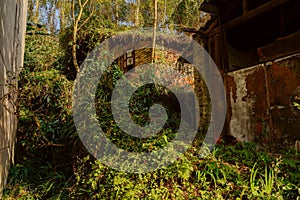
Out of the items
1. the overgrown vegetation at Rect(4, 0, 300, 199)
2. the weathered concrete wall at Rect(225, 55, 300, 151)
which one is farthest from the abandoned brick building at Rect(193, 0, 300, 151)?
the overgrown vegetation at Rect(4, 0, 300, 199)

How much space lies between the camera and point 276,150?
4160mm

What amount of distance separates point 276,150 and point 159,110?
7.56 ft

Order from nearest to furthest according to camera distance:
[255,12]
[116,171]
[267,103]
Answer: [116,171] → [267,103] → [255,12]

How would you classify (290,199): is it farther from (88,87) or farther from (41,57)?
(41,57)

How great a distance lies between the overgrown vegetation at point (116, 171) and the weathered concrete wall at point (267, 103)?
629 millimetres

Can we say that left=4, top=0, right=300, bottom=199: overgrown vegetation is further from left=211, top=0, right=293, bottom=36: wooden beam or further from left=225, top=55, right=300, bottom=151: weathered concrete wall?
left=211, top=0, right=293, bottom=36: wooden beam

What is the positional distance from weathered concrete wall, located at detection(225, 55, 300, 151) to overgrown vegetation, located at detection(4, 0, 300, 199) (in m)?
0.63

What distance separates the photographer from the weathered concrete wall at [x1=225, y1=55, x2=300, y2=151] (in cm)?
396

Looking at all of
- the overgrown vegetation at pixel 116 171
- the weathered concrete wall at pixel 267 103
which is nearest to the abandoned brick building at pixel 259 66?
the weathered concrete wall at pixel 267 103

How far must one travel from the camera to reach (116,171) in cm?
296

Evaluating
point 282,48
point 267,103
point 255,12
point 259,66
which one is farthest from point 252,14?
point 267,103

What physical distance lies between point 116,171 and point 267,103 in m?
3.16

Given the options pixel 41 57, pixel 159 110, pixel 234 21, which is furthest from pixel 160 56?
pixel 159 110

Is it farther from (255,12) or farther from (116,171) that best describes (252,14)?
(116,171)
